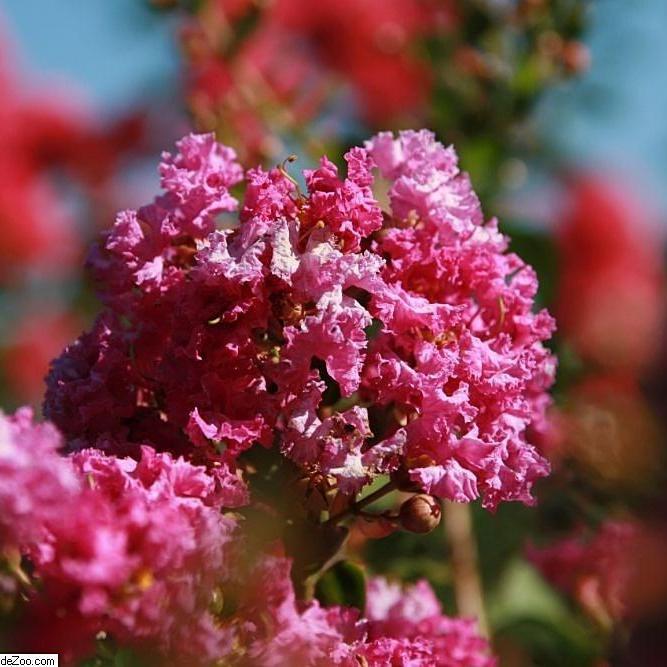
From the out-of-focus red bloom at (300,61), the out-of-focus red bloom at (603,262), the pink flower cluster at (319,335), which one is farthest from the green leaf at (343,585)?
the out-of-focus red bloom at (603,262)

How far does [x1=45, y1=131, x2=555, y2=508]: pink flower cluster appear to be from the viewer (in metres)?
0.91

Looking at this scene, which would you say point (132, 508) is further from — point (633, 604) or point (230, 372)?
point (633, 604)

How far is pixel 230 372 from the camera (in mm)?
929

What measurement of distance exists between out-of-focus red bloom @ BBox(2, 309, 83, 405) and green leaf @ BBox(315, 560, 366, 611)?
201 centimetres

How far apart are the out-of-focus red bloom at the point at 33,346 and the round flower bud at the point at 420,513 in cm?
210

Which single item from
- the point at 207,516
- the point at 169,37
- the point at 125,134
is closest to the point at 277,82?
the point at 169,37

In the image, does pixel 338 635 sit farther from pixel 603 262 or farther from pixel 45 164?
pixel 45 164

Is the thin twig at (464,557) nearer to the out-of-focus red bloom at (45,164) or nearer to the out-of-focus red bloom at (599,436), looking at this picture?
the out-of-focus red bloom at (599,436)

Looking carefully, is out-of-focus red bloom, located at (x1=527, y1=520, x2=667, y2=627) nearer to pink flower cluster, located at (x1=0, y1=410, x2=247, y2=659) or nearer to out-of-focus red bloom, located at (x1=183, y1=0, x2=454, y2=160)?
pink flower cluster, located at (x1=0, y1=410, x2=247, y2=659)

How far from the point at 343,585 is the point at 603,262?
201 cm

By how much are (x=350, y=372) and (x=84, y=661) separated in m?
0.26

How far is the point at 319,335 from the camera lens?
0.90 meters

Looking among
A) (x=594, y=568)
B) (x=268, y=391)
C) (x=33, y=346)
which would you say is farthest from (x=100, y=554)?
(x=33, y=346)

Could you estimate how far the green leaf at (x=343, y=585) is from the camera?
1.03 metres
